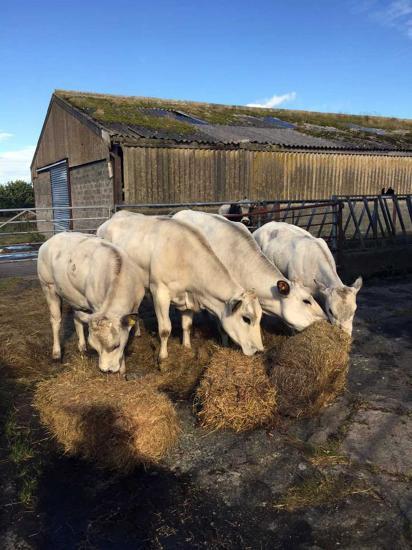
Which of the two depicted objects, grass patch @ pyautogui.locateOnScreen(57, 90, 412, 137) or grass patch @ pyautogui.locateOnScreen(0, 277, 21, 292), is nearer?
grass patch @ pyautogui.locateOnScreen(0, 277, 21, 292)

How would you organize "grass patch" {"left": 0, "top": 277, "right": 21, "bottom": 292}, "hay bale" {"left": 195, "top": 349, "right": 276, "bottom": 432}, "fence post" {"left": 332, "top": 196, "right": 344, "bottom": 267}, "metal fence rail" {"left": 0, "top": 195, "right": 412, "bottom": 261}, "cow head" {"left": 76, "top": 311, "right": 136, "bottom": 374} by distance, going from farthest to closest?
"metal fence rail" {"left": 0, "top": 195, "right": 412, "bottom": 261} → "fence post" {"left": 332, "top": 196, "right": 344, "bottom": 267} → "grass patch" {"left": 0, "top": 277, "right": 21, "bottom": 292} → "cow head" {"left": 76, "top": 311, "right": 136, "bottom": 374} → "hay bale" {"left": 195, "top": 349, "right": 276, "bottom": 432}

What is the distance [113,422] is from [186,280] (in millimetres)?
2485

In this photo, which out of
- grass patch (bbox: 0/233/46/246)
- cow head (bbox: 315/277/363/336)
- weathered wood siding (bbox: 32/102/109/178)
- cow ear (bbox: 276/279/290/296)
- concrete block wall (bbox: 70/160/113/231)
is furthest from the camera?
grass patch (bbox: 0/233/46/246)

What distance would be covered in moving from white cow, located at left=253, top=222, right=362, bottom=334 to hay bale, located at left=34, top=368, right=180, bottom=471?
272 centimetres

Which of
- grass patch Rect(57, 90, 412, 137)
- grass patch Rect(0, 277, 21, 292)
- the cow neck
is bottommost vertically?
grass patch Rect(0, 277, 21, 292)

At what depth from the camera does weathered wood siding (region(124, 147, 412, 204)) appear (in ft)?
47.8

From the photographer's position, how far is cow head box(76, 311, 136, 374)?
4762 mm

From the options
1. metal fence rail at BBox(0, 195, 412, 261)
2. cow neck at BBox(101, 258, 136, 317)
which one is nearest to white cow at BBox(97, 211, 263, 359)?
cow neck at BBox(101, 258, 136, 317)

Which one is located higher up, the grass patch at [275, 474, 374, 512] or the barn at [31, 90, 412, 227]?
the barn at [31, 90, 412, 227]

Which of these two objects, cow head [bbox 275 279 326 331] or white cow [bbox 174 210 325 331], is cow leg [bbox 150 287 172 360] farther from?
cow head [bbox 275 279 326 331]

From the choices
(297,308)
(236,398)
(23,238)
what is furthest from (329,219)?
(236,398)

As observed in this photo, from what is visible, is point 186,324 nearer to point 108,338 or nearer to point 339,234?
point 108,338

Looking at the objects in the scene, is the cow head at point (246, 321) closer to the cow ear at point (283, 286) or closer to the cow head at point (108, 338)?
the cow ear at point (283, 286)

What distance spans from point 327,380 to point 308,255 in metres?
2.87
